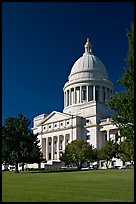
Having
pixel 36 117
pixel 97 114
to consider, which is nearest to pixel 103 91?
pixel 97 114

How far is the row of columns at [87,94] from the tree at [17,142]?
200 feet

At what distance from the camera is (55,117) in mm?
119312

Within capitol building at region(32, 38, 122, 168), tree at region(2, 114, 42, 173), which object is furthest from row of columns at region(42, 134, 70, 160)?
tree at region(2, 114, 42, 173)

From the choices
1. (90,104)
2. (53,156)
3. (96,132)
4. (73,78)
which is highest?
(73,78)

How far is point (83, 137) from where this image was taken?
11056cm

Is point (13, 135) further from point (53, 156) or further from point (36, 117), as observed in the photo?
point (36, 117)

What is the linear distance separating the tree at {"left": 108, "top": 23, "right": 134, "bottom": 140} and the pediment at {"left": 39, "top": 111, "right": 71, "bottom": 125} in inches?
3633

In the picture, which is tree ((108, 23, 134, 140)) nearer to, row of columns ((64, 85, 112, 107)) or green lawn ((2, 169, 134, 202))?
green lawn ((2, 169, 134, 202))

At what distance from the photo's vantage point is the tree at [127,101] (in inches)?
769

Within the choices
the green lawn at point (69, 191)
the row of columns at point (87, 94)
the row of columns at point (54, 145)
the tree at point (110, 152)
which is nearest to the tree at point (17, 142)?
the tree at point (110, 152)

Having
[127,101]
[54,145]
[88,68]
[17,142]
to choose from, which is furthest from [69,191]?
[88,68]

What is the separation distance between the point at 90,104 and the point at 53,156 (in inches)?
883

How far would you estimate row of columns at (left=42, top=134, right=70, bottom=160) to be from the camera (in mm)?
114494

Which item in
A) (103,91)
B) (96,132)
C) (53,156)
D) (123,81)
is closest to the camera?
(123,81)
